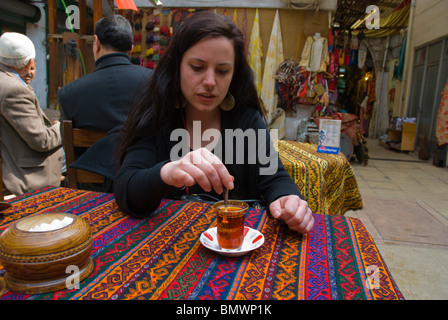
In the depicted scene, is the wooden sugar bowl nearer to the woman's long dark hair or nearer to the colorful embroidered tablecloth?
the colorful embroidered tablecloth

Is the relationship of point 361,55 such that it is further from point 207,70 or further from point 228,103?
point 207,70

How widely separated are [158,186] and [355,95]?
52.1ft

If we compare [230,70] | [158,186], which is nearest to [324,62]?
[230,70]

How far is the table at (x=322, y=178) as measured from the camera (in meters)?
2.09

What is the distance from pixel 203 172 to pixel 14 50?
2.40 m

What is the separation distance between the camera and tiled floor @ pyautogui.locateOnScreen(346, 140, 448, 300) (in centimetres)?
244

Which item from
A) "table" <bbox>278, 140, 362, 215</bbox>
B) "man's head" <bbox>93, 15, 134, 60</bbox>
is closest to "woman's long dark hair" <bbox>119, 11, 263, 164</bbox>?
"table" <bbox>278, 140, 362, 215</bbox>

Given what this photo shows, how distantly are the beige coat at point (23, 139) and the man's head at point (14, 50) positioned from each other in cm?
7

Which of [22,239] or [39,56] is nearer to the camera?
[22,239]

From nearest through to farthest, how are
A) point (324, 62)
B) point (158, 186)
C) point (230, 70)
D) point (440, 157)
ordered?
point (158, 186), point (230, 70), point (324, 62), point (440, 157)

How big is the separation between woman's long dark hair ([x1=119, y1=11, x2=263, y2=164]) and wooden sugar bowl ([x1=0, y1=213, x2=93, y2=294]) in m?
0.75

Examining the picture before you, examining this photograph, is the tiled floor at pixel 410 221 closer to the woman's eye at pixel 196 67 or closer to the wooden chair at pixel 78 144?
the woman's eye at pixel 196 67
